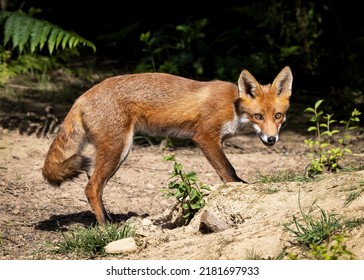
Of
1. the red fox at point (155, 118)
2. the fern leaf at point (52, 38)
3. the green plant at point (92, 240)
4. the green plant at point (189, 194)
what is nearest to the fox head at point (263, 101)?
the red fox at point (155, 118)

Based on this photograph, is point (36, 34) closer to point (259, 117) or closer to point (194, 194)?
point (259, 117)

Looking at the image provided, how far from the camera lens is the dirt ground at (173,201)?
17.9 feet

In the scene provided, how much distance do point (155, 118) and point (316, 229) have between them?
8.37 feet

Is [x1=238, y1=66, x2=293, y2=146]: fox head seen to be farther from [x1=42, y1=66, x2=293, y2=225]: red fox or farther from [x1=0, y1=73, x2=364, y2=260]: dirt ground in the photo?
[x1=0, y1=73, x2=364, y2=260]: dirt ground

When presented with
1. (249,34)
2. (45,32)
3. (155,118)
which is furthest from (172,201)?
(249,34)

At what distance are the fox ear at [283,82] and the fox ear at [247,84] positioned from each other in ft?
0.67

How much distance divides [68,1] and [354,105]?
6.14m

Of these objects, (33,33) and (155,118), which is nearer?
(155,118)

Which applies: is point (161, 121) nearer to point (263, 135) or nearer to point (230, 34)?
point (263, 135)

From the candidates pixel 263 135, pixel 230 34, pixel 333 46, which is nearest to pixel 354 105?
pixel 333 46

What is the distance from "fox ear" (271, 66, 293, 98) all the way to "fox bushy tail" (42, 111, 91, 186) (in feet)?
6.71

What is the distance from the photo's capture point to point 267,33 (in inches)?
498

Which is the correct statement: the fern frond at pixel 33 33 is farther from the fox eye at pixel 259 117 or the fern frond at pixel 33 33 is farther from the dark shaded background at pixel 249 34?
the fox eye at pixel 259 117

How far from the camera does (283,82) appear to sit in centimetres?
729
